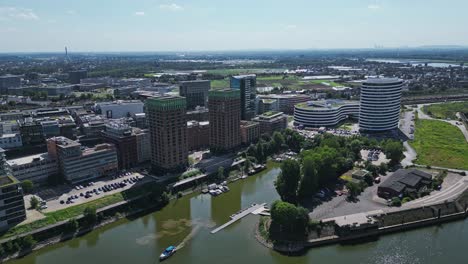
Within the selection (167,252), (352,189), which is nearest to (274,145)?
(352,189)

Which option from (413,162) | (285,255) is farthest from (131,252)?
(413,162)

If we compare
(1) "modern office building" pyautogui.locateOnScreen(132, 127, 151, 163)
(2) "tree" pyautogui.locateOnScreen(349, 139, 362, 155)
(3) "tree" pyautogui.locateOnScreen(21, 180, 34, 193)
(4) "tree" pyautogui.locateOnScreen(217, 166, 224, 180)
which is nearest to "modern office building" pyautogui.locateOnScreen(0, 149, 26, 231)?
(3) "tree" pyautogui.locateOnScreen(21, 180, 34, 193)

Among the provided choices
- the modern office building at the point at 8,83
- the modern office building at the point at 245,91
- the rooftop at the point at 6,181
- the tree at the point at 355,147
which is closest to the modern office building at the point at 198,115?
the modern office building at the point at 245,91

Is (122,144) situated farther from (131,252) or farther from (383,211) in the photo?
(383,211)

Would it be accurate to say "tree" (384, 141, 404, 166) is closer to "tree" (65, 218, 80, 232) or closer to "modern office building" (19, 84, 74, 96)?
"tree" (65, 218, 80, 232)

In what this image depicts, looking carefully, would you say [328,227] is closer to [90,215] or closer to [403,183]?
[403,183]

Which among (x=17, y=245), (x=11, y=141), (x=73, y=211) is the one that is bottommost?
(x=17, y=245)

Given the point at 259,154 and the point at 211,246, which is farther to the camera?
the point at 259,154
